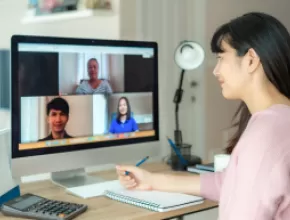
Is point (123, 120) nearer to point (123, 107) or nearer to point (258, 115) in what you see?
point (123, 107)

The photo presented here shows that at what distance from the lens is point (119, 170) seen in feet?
5.19

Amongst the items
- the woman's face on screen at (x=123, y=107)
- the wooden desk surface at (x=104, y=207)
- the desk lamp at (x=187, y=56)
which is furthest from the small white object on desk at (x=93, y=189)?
the desk lamp at (x=187, y=56)

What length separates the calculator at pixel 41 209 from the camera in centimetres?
133

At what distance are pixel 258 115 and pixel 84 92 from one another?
70cm

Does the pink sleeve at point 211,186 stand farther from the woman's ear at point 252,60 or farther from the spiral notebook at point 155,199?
the woman's ear at point 252,60

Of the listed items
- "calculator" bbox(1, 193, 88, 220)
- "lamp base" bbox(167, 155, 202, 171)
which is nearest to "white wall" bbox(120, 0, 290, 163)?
"lamp base" bbox(167, 155, 202, 171)

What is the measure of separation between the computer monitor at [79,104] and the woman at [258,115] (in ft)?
1.67

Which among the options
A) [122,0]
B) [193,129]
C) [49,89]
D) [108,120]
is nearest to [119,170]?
[108,120]

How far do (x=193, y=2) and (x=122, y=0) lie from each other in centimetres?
48

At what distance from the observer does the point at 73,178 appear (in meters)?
1.78

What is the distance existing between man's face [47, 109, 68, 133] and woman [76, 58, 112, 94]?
10cm

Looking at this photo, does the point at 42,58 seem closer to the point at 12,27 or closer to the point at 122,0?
the point at 122,0

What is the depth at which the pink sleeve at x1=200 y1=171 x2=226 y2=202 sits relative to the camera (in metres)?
Answer: 1.54

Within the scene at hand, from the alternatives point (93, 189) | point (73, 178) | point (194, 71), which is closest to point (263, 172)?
point (93, 189)
